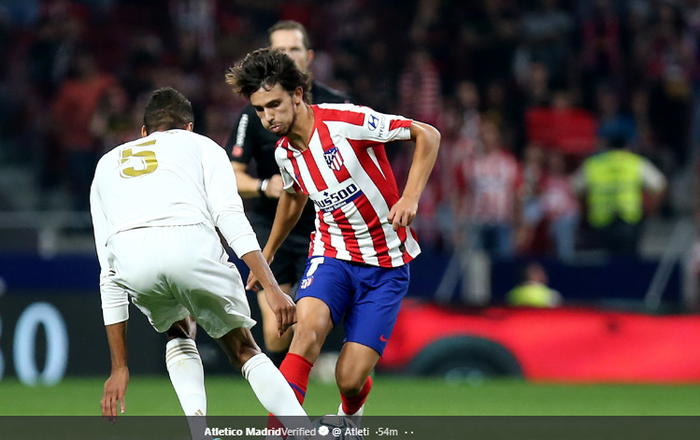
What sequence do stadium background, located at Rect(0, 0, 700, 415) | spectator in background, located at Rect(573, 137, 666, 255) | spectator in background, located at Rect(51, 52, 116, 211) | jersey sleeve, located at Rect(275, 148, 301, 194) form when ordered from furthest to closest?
1. spectator in background, located at Rect(51, 52, 116, 211)
2. spectator in background, located at Rect(573, 137, 666, 255)
3. stadium background, located at Rect(0, 0, 700, 415)
4. jersey sleeve, located at Rect(275, 148, 301, 194)

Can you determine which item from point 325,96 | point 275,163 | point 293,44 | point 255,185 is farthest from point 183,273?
A: point 293,44

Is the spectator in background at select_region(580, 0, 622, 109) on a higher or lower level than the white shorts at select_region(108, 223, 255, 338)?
higher

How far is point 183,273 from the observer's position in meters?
4.41

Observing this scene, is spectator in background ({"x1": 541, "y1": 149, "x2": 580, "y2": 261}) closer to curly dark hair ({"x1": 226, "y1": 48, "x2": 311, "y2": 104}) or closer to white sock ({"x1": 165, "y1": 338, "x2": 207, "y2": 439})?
curly dark hair ({"x1": 226, "y1": 48, "x2": 311, "y2": 104})

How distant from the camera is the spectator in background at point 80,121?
474 inches

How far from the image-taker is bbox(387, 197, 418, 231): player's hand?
475 centimetres

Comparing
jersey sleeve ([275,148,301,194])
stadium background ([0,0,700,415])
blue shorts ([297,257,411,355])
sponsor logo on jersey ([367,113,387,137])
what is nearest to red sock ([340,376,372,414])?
blue shorts ([297,257,411,355])

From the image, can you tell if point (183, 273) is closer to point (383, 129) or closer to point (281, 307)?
point (281, 307)

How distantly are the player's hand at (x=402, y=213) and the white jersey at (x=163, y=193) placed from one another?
676mm

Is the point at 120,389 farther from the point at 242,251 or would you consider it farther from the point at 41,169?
the point at 41,169

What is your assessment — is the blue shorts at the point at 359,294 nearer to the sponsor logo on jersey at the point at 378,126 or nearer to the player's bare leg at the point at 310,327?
the player's bare leg at the point at 310,327

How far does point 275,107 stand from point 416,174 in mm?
754

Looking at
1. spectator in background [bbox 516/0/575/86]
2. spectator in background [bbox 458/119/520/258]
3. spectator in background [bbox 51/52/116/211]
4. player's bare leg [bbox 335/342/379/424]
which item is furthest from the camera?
spectator in background [bbox 516/0/575/86]

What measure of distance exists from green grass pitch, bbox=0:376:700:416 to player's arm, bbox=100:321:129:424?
94.6 inches
